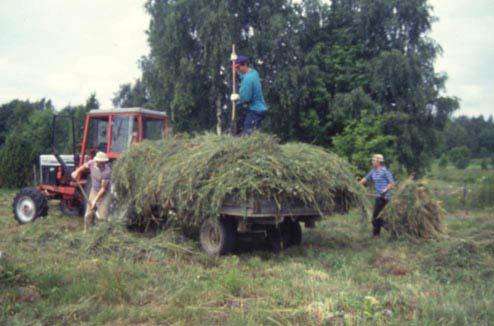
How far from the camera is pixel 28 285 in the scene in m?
5.35

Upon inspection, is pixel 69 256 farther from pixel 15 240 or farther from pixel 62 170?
pixel 62 170

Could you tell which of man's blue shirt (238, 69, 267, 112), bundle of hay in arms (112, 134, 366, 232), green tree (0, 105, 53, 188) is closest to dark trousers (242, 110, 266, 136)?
man's blue shirt (238, 69, 267, 112)

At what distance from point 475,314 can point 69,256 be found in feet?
16.6

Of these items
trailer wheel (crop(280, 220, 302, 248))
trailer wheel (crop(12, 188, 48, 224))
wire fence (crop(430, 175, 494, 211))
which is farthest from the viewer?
wire fence (crop(430, 175, 494, 211))

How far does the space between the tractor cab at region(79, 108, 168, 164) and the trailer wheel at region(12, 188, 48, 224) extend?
114cm

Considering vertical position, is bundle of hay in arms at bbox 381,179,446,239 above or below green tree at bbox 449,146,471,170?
below

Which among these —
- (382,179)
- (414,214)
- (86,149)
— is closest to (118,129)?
(86,149)

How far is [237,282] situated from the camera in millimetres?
5484

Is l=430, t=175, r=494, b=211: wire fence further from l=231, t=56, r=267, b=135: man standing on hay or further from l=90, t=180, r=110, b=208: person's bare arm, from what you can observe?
l=90, t=180, r=110, b=208: person's bare arm

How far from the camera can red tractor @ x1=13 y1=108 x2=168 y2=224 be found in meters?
9.95

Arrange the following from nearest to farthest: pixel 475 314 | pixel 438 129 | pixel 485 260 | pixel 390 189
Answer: pixel 475 314
pixel 485 260
pixel 390 189
pixel 438 129

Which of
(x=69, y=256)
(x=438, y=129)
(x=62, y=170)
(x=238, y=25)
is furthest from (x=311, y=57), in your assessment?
(x=69, y=256)

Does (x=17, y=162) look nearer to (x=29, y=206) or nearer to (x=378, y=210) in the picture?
(x=29, y=206)

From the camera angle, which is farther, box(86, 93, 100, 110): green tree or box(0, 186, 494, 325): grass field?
box(86, 93, 100, 110): green tree
